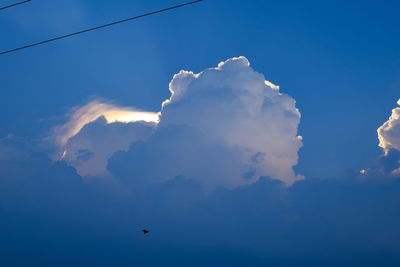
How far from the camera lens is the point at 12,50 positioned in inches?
1050
